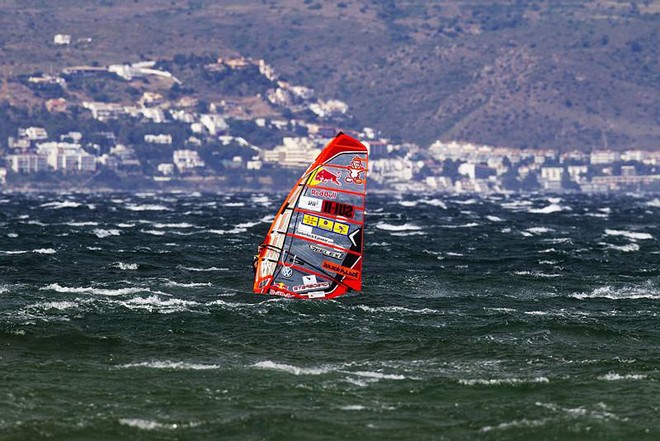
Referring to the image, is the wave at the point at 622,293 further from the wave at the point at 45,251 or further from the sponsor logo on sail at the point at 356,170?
the wave at the point at 45,251

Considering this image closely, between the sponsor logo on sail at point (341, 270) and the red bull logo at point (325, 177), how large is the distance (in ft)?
9.00

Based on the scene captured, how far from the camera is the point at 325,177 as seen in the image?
4534 cm

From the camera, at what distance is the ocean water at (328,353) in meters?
30.4

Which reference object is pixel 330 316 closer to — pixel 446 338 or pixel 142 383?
pixel 446 338

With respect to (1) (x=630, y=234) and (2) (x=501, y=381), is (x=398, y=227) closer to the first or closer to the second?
(1) (x=630, y=234)

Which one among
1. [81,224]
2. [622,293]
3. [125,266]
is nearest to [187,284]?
[125,266]

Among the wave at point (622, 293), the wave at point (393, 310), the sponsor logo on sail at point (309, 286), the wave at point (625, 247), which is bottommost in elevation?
the wave at point (625, 247)

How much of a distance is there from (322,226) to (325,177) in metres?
1.60

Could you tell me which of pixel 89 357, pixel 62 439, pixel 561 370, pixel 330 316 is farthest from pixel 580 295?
pixel 62 439

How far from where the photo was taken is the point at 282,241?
4612cm

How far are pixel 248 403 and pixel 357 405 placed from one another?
2391 millimetres

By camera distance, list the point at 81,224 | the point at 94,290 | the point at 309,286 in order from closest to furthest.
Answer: the point at 309,286 < the point at 94,290 < the point at 81,224

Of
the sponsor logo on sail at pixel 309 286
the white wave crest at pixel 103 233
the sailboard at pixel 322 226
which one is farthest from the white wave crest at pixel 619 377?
the white wave crest at pixel 103 233

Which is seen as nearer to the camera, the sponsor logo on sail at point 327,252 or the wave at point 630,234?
the sponsor logo on sail at point 327,252
